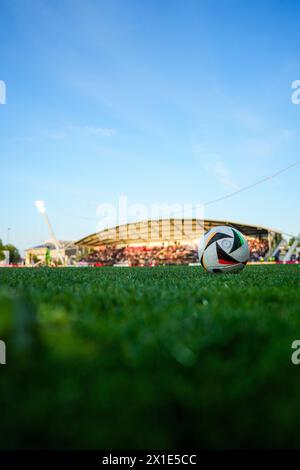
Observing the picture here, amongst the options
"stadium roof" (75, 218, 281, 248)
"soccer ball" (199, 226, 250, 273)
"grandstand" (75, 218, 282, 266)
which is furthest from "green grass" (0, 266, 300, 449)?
"stadium roof" (75, 218, 281, 248)

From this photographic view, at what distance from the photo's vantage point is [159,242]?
2218 inches

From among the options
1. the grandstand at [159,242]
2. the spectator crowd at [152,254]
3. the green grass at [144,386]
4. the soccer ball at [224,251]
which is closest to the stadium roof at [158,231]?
the grandstand at [159,242]

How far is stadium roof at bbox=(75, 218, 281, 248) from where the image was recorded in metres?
47.7

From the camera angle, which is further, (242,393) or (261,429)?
(242,393)

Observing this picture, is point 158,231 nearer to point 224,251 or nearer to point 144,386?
point 224,251

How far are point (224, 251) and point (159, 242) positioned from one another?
50.1 metres

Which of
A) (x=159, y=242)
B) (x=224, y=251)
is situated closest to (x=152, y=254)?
(x=159, y=242)

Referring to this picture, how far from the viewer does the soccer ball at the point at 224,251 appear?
6.25 metres

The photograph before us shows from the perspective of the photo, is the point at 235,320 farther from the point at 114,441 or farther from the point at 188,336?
the point at 114,441

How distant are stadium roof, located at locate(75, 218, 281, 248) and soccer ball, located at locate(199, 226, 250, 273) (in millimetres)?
40480

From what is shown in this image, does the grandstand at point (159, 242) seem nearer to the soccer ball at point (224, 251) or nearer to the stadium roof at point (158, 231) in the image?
the stadium roof at point (158, 231)

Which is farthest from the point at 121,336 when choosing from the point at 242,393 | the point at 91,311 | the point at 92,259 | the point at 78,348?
the point at 92,259
